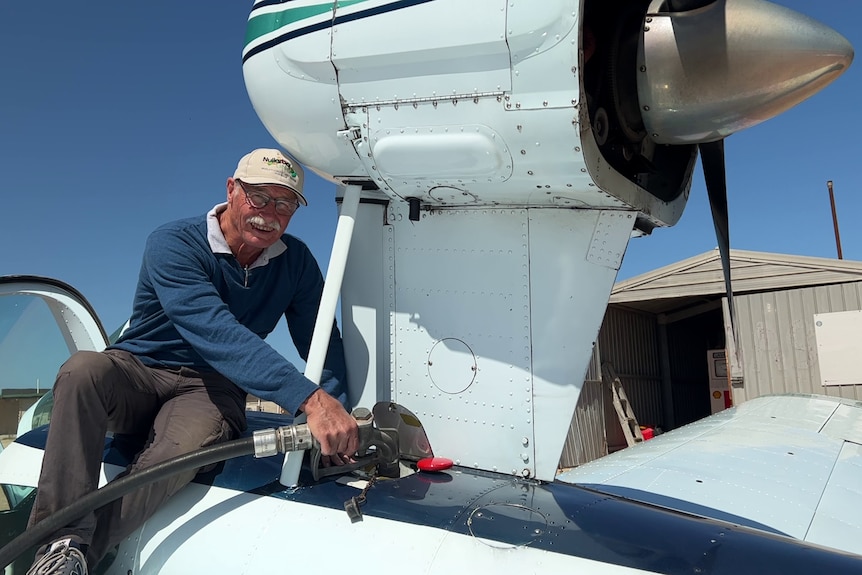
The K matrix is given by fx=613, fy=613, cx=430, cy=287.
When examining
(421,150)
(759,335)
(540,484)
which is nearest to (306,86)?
(421,150)

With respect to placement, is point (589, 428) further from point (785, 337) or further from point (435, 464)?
point (435, 464)

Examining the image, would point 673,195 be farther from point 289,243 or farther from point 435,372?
point 289,243

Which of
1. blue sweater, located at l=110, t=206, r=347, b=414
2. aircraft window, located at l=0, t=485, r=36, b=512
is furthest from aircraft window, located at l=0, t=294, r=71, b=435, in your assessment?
blue sweater, located at l=110, t=206, r=347, b=414

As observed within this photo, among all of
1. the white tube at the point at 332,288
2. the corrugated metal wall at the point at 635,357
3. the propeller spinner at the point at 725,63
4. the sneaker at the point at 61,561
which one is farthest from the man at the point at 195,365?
the corrugated metal wall at the point at 635,357

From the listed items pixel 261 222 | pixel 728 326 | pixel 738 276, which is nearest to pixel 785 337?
pixel 738 276

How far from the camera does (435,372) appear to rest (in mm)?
2768

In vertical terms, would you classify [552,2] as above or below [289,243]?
above

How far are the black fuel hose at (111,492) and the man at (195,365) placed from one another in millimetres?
98

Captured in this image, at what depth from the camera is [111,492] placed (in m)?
2.08

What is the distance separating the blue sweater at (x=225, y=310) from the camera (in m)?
2.43

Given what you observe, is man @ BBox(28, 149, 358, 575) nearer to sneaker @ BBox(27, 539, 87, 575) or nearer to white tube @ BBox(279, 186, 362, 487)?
sneaker @ BBox(27, 539, 87, 575)

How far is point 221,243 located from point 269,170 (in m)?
0.42

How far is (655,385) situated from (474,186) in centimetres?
1815

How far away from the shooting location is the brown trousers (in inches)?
89.0
